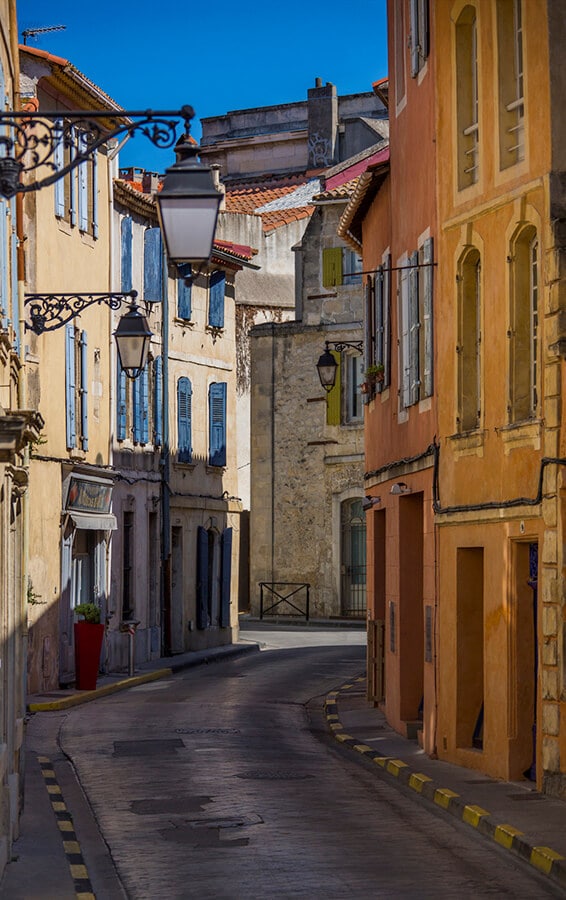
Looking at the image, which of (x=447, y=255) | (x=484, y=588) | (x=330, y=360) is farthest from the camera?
(x=330, y=360)

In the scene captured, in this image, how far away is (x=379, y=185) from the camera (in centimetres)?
2277

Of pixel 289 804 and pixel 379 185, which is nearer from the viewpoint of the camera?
pixel 289 804

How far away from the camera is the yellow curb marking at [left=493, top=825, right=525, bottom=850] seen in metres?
12.4

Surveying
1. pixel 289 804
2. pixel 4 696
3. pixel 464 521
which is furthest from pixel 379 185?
pixel 4 696

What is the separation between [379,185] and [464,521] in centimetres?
712

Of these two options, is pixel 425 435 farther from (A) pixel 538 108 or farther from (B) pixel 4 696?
(B) pixel 4 696

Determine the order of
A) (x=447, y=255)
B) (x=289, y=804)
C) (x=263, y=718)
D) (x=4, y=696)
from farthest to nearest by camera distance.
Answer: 1. (x=263, y=718)
2. (x=447, y=255)
3. (x=289, y=804)
4. (x=4, y=696)

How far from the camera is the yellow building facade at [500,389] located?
48.5 feet

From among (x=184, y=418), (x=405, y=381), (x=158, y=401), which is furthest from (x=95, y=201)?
(x=405, y=381)

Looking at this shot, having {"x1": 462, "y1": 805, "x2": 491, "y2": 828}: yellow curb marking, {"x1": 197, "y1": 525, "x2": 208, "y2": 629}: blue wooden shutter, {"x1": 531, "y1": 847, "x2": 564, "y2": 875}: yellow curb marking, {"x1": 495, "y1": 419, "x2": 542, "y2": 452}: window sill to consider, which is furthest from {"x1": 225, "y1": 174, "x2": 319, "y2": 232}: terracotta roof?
{"x1": 531, "y1": 847, "x2": 564, "y2": 875}: yellow curb marking

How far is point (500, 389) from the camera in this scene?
1625cm

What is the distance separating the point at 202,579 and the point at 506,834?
2330 centimetres

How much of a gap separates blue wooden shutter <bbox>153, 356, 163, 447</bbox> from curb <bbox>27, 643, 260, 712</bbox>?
4473 millimetres

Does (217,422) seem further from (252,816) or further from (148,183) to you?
(252,816)
